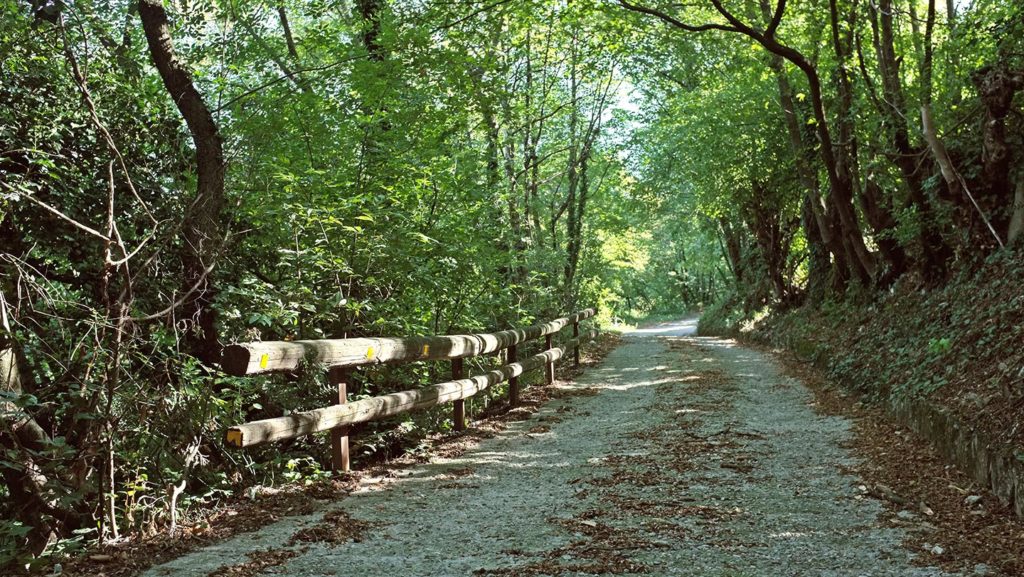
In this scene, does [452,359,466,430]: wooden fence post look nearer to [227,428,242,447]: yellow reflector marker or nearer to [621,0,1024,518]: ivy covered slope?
[227,428,242,447]: yellow reflector marker

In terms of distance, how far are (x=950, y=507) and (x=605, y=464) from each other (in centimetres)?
272

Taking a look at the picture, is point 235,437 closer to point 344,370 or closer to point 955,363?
point 344,370

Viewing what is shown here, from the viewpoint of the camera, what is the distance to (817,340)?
51.0ft

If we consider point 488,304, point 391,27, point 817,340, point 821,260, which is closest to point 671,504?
point 488,304

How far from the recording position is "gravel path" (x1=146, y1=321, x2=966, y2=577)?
4.21m

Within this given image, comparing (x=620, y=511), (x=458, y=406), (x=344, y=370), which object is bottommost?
(x=620, y=511)

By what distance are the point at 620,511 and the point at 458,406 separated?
149 inches

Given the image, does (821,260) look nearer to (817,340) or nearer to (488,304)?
(817,340)

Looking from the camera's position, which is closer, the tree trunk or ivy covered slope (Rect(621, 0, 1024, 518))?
ivy covered slope (Rect(621, 0, 1024, 518))

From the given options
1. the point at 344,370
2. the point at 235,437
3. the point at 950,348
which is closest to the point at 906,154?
the point at 950,348

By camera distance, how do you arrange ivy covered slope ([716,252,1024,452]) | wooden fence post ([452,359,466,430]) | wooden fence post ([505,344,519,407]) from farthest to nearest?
wooden fence post ([505,344,519,407]) < wooden fence post ([452,359,466,430]) < ivy covered slope ([716,252,1024,452])

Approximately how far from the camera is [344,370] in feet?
21.1

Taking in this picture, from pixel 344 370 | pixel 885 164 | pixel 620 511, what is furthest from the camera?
pixel 885 164

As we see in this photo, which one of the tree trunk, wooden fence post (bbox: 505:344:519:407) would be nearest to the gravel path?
wooden fence post (bbox: 505:344:519:407)
